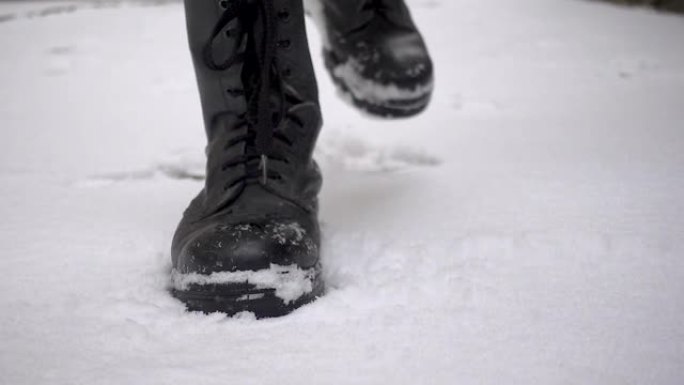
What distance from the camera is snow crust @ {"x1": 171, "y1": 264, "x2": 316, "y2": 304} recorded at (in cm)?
76

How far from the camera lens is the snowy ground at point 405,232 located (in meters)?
0.69

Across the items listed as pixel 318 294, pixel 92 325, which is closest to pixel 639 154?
pixel 318 294

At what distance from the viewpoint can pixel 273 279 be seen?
0.77 meters

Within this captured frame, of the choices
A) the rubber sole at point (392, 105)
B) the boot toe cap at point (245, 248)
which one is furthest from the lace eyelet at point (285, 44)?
the rubber sole at point (392, 105)

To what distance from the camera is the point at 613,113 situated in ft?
5.14

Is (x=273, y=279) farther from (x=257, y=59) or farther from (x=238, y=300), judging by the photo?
(x=257, y=59)

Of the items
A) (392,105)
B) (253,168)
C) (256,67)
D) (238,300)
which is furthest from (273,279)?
(392,105)

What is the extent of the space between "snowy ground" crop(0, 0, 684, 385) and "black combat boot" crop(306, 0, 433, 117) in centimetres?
15

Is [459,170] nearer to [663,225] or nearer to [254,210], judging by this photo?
[663,225]

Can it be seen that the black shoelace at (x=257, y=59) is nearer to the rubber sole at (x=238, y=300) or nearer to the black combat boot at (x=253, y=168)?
the black combat boot at (x=253, y=168)

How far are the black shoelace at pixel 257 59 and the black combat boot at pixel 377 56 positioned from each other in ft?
1.15

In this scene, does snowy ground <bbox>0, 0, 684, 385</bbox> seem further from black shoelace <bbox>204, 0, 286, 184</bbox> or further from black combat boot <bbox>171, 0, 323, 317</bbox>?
black shoelace <bbox>204, 0, 286, 184</bbox>

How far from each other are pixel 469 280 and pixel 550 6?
2314 mm

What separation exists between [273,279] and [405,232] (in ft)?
0.97
